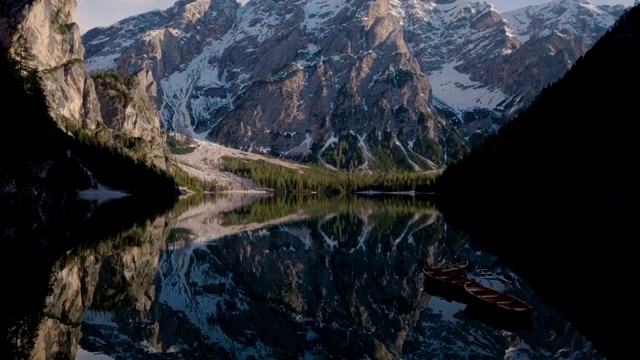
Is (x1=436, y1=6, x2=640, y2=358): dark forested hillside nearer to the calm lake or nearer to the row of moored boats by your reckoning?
the calm lake

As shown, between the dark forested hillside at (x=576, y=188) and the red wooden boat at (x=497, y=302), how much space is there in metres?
3.51

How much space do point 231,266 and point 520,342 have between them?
1209 inches

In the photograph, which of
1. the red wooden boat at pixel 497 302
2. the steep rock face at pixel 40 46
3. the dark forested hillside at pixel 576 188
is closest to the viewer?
the red wooden boat at pixel 497 302

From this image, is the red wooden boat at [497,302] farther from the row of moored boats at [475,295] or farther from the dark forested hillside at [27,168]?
the dark forested hillside at [27,168]

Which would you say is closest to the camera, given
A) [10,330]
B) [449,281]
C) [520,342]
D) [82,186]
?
[10,330]

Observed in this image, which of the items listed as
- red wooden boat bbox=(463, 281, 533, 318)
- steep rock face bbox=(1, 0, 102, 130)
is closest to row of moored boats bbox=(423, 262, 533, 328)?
red wooden boat bbox=(463, 281, 533, 318)

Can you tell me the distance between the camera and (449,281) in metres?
39.8

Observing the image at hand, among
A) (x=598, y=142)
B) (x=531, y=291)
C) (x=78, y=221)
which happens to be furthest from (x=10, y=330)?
(x=598, y=142)

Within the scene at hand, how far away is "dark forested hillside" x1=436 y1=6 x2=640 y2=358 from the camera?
39.8 m

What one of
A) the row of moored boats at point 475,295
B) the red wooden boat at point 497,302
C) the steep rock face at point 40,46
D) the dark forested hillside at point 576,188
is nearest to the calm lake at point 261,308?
the row of moored boats at point 475,295

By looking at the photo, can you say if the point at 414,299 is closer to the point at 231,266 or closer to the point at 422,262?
the point at 422,262

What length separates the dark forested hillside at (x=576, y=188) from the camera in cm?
3978

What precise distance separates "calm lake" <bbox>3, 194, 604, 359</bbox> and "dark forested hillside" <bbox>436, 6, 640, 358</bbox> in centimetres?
345

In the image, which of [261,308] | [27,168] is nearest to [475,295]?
[261,308]
